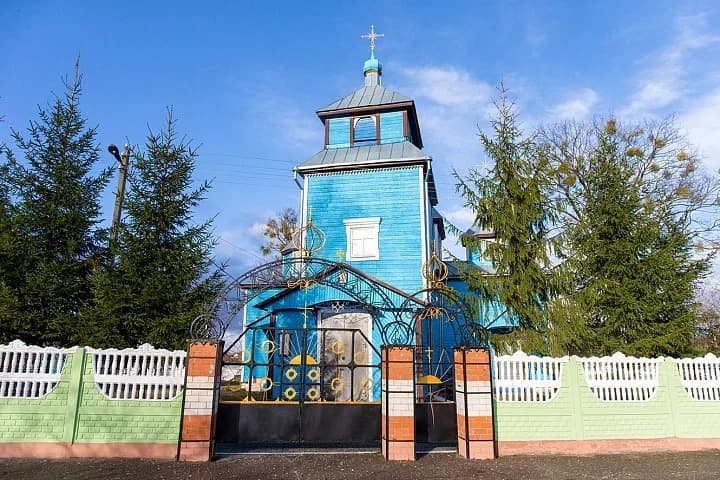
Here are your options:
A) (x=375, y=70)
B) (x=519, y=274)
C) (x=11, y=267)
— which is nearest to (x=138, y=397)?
(x=11, y=267)

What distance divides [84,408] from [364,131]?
10.9m

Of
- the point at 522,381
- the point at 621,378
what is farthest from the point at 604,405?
the point at 522,381

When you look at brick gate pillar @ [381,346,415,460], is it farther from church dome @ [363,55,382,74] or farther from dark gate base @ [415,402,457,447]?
church dome @ [363,55,382,74]

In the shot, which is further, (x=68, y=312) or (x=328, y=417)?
(x=68, y=312)

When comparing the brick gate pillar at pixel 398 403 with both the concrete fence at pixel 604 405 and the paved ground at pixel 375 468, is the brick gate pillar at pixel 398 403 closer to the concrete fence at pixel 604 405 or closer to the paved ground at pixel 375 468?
the paved ground at pixel 375 468

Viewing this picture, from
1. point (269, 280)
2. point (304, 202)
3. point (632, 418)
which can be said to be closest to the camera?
point (632, 418)

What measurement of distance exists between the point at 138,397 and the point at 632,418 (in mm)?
7353

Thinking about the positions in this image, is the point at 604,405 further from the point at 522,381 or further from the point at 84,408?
the point at 84,408

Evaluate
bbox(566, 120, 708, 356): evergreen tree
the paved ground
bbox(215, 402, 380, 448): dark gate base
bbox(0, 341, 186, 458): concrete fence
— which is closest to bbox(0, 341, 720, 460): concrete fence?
bbox(0, 341, 186, 458): concrete fence

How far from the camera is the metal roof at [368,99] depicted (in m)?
15.0

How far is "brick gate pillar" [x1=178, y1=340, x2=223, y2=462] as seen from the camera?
662 centimetres

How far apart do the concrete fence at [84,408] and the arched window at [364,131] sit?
A: 9.76m

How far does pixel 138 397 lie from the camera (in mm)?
6855

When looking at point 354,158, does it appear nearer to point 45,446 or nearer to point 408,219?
point 408,219
